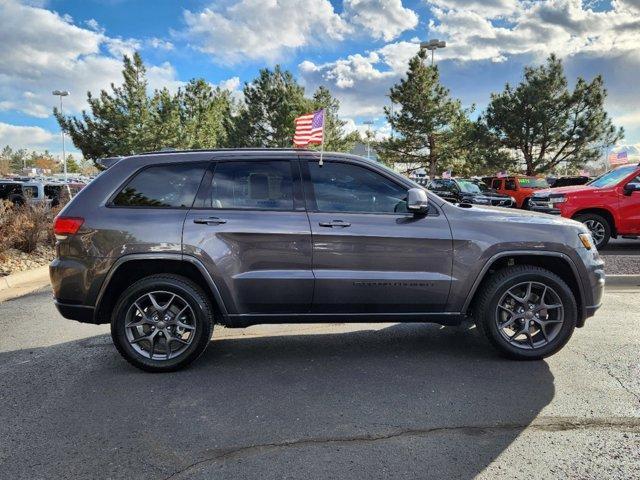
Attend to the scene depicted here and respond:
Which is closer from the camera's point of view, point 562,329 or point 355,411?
point 355,411

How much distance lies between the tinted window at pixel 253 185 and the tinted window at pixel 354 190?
0.83 ft

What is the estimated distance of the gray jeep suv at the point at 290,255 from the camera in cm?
390

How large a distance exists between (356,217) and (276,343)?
162cm

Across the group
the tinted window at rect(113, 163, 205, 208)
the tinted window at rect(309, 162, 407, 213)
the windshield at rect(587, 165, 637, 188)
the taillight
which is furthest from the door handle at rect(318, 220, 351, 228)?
the windshield at rect(587, 165, 637, 188)

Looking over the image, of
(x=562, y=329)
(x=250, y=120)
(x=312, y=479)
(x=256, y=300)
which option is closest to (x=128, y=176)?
(x=256, y=300)

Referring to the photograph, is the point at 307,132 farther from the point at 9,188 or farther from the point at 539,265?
the point at 539,265

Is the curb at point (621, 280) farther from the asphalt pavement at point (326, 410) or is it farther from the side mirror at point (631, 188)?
the side mirror at point (631, 188)

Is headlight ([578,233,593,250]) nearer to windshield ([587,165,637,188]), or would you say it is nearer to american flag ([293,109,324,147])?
windshield ([587,165,637,188])

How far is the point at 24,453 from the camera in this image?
285 cm

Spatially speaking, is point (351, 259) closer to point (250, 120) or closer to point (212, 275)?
point (212, 275)

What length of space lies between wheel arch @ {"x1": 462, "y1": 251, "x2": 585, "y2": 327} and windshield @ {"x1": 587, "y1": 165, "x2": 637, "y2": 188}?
681 centimetres

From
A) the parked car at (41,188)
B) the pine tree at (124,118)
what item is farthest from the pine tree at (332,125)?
the parked car at (41,188)

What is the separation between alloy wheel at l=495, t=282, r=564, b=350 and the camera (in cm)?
411

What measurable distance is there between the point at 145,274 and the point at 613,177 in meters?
9.80
